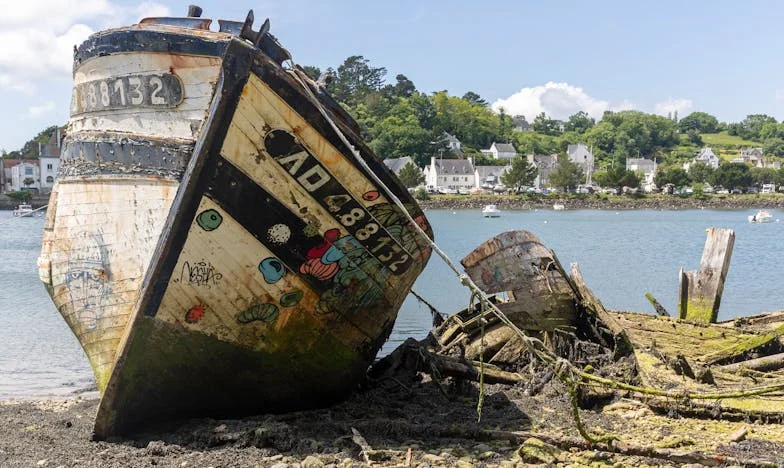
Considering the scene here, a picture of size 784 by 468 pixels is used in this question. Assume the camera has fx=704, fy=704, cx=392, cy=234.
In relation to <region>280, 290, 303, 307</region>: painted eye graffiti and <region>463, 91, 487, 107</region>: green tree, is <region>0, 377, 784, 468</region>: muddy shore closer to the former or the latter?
<region>280, 290, 303, 307</region>: painted eye graffiti

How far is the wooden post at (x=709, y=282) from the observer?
1206 centimetres

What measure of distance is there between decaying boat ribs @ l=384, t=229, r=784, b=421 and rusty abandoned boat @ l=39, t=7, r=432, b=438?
7.51ft

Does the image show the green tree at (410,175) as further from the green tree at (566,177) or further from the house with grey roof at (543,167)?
the house with grey roof at (543,167)

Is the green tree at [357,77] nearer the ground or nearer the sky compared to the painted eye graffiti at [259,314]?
nearer the sky

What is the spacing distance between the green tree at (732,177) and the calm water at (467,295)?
53644 millimetres

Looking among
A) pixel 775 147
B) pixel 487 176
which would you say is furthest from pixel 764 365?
pixel 775 147

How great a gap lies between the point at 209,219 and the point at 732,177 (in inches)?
4776

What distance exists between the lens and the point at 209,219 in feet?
19.8

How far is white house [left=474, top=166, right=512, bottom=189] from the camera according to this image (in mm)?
122750

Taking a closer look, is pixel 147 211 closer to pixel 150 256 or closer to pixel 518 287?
pixel 150 256

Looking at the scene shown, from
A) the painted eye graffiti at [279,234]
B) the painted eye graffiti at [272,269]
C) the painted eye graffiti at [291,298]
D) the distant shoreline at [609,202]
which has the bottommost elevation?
the distant shoreline at [609,202]

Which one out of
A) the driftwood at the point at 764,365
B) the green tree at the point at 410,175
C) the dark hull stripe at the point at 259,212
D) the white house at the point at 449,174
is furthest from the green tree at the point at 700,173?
the dark hull stripe at the point at 259,212

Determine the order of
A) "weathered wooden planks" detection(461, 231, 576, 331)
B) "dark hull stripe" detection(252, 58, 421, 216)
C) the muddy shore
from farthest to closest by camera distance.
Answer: "weathered wooden planks" detection(461, 231, 576, 331)
the muddy shore
"dark hull stripe" detection(252, 58, 421, 216)
